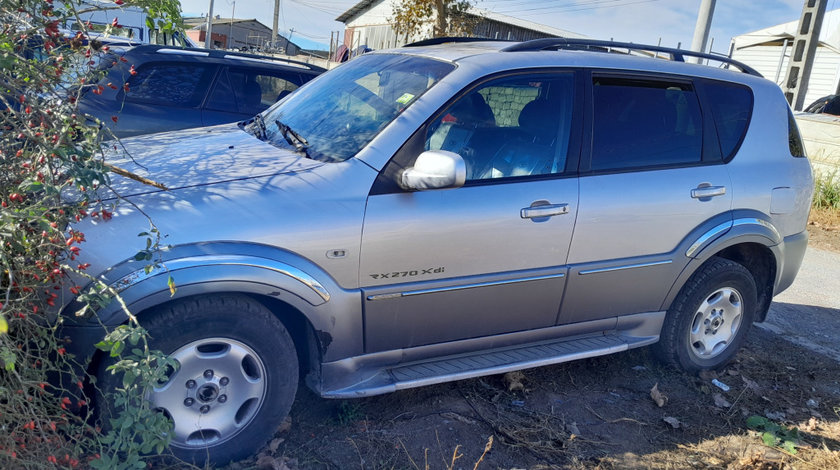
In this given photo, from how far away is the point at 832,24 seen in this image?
23.7 meters

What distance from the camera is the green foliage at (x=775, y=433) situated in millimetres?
3873

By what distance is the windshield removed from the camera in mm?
3596

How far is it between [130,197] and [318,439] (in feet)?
4.77

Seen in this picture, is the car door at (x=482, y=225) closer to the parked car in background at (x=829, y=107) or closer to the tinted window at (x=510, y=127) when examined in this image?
the tinted window at (x=510, y=127)

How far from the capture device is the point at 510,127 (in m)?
3.91

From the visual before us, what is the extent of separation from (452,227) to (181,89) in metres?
4.08

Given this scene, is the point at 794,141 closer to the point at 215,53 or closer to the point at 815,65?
the point at 215,53

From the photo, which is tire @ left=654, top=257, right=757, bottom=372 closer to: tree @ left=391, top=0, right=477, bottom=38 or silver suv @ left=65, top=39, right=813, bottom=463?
silver suv @ left=65, top=39, right=813, bottom=463

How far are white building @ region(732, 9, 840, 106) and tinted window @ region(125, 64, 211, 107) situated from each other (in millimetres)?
20251

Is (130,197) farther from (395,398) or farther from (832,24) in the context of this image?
(832,24)

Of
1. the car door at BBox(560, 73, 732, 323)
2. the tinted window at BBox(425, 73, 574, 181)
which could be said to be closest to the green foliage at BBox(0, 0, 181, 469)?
the tinted window at BBox(425, 73, 574, 181)

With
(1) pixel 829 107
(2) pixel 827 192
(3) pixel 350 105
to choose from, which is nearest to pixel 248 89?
(3) pixel 350 105

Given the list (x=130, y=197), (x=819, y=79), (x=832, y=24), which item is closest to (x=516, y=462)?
(x=130, y=197)

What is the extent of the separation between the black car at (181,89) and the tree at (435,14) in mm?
6580
